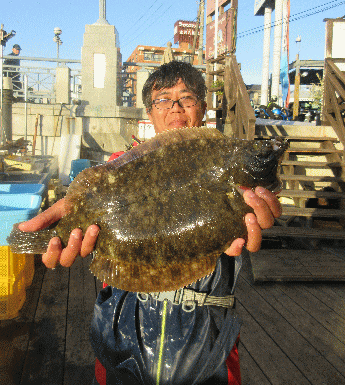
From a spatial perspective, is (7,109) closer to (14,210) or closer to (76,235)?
(14,210)

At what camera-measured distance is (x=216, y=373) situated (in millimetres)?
1496

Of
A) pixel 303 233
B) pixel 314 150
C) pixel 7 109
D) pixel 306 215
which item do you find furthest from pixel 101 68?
pixel 303 233

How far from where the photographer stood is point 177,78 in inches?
75.0

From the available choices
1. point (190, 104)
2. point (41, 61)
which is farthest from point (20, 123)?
point (190, 104)

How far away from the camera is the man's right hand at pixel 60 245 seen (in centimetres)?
152

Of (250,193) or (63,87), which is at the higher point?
(63,87)

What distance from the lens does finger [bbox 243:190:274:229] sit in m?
1.43

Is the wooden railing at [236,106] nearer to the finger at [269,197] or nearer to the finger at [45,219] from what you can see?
the finger at [269,197]

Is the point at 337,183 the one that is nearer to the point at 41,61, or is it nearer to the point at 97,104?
the point at 97,104

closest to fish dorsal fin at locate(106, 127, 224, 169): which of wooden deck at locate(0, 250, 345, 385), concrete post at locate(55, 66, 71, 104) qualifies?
wooden deck at locate(0, 250, 345, 385)

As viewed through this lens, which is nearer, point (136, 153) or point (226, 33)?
point (136, 153)

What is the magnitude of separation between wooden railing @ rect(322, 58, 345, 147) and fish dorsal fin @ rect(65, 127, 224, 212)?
252 inches

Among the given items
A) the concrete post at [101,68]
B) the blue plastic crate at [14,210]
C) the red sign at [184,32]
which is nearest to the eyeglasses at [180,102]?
the blue plastic crate at [14,210]

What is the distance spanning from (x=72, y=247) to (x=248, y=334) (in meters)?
2.33
